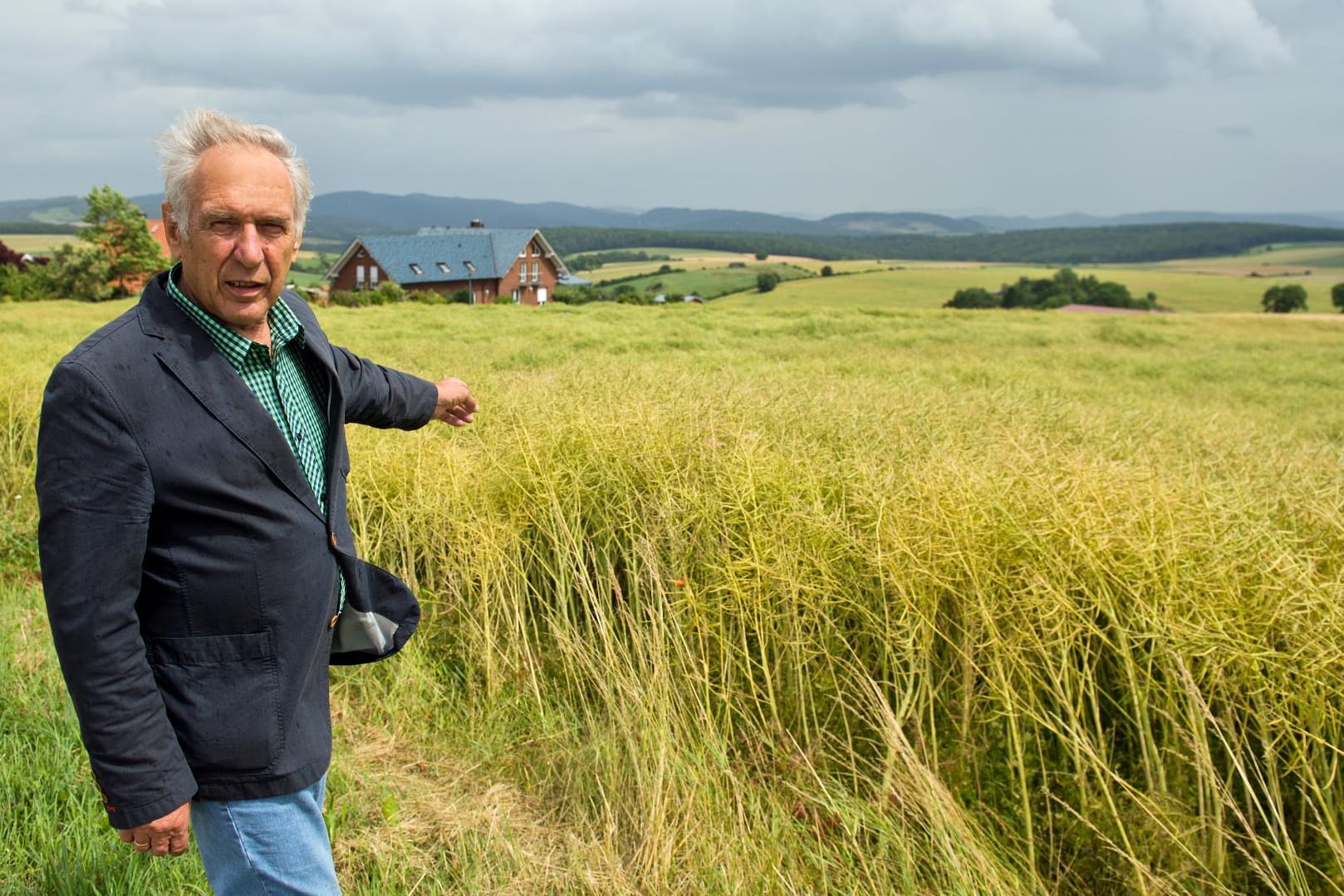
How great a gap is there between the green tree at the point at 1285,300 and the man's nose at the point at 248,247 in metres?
64.5

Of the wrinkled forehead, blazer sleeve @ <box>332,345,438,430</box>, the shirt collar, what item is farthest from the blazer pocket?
the wrinkled forehead

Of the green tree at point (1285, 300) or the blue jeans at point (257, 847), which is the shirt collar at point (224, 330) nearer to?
the blue jeans at point (257, 847)

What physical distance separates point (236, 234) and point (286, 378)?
337 mm

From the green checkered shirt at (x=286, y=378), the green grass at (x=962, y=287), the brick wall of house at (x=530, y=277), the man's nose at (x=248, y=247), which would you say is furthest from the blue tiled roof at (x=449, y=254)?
the man's nose at (x=248, y=247)

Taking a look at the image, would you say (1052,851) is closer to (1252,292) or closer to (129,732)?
(129,732)

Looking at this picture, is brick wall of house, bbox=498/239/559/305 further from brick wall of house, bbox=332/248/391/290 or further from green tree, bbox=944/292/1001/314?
green tree, bbox=944/292/1001/314

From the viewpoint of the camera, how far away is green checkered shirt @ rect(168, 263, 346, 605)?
185 centimetres

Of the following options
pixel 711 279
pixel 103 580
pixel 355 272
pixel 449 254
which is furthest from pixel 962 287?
pixel 103 580

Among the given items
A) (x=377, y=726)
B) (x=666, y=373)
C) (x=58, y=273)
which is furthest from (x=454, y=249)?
(x=377, y=726)

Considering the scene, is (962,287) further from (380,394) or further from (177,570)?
(177,570)

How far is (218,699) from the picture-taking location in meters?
1.79

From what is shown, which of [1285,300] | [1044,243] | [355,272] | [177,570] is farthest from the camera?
[1044,243]

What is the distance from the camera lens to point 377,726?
11.9ft

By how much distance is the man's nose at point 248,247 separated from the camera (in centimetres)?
179
